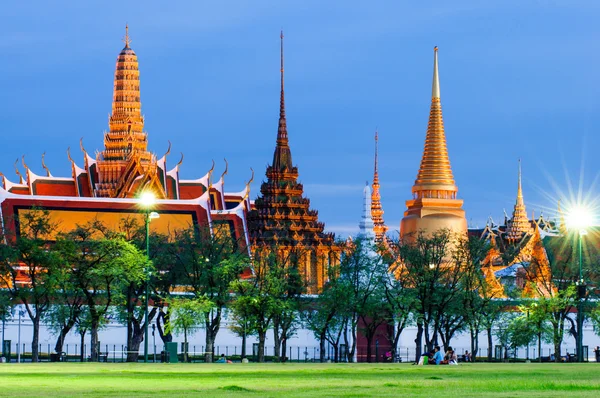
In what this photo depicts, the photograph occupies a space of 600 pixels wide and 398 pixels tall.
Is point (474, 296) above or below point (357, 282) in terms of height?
below

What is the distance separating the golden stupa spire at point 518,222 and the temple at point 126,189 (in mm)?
46629

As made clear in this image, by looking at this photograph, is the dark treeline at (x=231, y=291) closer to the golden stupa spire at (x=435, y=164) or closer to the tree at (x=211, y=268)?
the tree at (x=211, y=268)

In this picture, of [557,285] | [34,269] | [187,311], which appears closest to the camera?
[34,269]

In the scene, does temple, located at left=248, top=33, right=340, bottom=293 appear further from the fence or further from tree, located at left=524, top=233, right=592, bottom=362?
the fence

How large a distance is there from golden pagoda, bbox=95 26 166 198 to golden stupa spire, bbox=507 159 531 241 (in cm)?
4903

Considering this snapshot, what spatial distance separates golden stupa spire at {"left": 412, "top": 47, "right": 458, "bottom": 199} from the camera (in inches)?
5364

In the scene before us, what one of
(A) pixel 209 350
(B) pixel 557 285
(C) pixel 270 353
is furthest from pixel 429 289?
(C) pixel 270 353

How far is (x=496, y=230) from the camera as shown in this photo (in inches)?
6491

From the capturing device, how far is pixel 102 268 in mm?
61781

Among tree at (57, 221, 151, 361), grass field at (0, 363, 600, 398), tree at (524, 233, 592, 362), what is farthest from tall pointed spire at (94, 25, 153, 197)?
grass field at (0, 363, 600, 398)

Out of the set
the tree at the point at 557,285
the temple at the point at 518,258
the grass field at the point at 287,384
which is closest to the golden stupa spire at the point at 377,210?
the temple at the point at 518,258

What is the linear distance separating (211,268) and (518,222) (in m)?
97.4

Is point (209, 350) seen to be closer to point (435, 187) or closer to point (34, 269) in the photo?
point (34, 269)

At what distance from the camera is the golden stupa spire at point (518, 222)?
6289 inches
